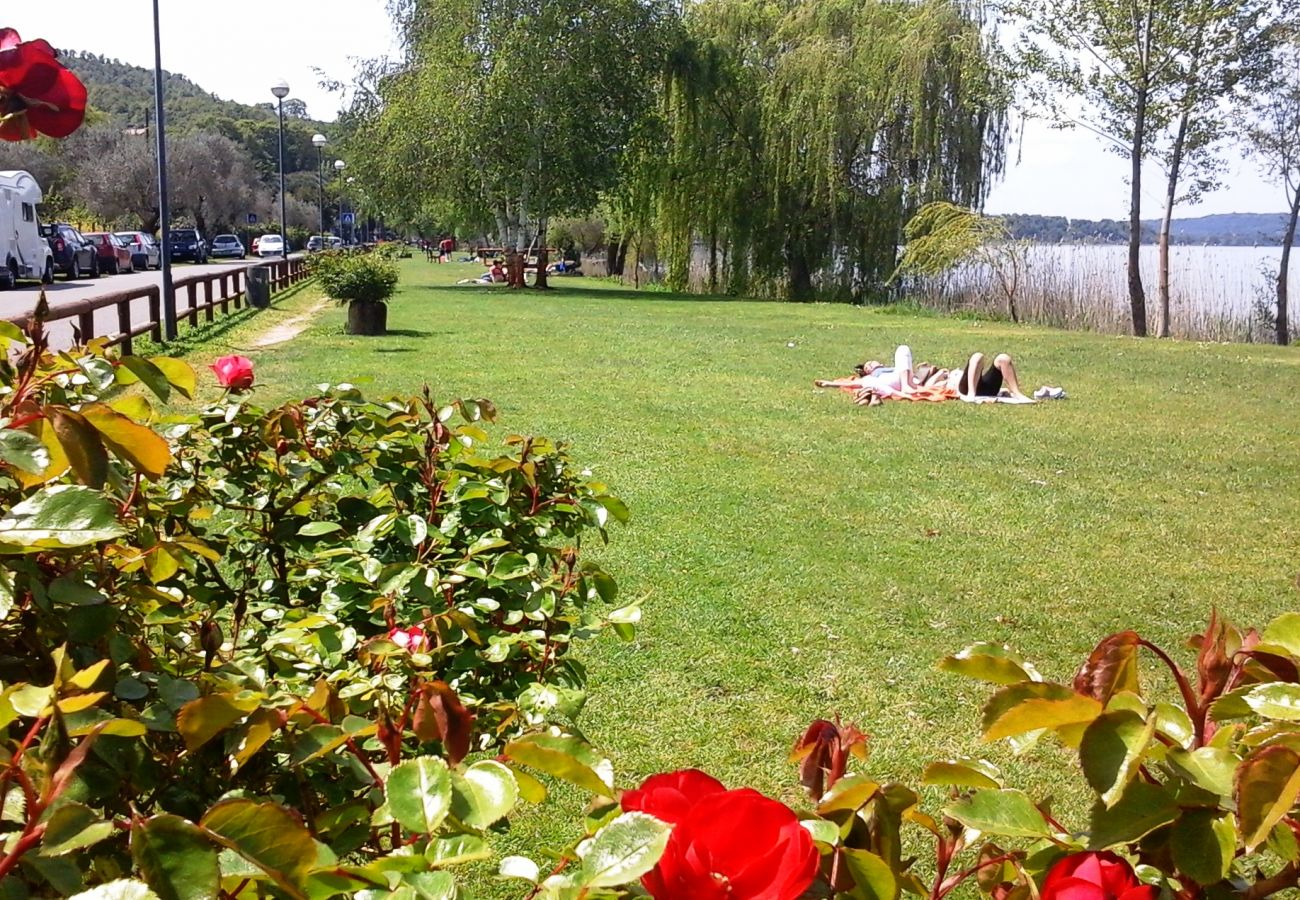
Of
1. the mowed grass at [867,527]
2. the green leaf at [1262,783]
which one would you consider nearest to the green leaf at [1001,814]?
the green leaf at [1262,783]

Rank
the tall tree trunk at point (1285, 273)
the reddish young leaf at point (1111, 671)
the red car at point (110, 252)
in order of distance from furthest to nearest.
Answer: the red car at point (110, 252) < the tall tree trunk at point (1285, 273) < the reddish young leaf at point (1111, 671)

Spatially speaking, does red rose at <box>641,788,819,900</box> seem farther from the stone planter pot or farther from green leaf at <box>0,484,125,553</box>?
the stone planter pot

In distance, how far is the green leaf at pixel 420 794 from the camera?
76 cm

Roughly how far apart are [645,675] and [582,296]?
25.2 metres

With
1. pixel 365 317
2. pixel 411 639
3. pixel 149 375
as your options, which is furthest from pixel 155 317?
pixel 149 375

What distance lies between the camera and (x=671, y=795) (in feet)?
2.32

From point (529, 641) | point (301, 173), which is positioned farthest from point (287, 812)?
point (301, 173)

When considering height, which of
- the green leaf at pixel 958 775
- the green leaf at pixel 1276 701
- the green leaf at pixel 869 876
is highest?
the green leaf at pixel 1276 701

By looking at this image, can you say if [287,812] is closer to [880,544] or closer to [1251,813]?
[1251,813]

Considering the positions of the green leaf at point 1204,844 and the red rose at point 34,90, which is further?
the red rose at point 34,90

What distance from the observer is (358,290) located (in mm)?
15992

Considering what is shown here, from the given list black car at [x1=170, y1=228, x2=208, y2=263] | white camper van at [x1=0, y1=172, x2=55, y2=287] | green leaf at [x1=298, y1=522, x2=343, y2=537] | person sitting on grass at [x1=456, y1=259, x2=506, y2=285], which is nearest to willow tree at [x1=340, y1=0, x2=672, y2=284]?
person sitting on grass at [x1=456, y1=259, x2=506, y2=285]

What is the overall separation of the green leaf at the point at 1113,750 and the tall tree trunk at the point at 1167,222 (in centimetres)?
2386

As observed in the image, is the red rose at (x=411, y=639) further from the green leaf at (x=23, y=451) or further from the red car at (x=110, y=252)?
the red car at (x=110, y=252)
